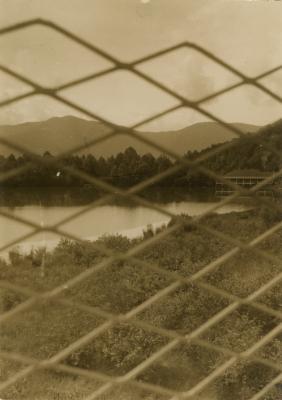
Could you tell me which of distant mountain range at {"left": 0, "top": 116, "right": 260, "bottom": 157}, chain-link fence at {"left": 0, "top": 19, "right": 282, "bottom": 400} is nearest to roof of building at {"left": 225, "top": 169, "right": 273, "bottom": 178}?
distant mountain range at {"left": 0, "top": 116, "right": 260, "bottom": 157}

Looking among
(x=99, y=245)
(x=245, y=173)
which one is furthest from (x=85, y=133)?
(x=99, y=245)

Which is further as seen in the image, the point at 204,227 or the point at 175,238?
the point at 175,238

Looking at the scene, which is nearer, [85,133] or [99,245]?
[99,245]

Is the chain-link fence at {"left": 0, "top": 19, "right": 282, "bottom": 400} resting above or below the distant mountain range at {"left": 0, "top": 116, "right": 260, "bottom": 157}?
below

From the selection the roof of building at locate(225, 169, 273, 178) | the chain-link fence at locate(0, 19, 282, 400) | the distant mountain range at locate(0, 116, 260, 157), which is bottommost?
the chain-link fence at locate(0, 19, 282, 400)

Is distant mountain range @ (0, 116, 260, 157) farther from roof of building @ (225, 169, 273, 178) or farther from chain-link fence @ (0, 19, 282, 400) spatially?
chain-link fence @ (0, 19, 282, 400)

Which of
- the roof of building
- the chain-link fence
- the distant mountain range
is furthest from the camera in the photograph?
the roof of building

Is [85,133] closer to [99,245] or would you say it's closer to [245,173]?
[245,173]

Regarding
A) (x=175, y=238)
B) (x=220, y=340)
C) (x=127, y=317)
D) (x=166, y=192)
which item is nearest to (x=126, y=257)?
(x=127, y=317)

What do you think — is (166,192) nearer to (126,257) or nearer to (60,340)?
(60,340)

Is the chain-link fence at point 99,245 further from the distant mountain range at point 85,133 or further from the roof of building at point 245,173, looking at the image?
the roof of building at point 245,173

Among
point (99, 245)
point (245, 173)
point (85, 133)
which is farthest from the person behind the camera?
point (245, 173)
